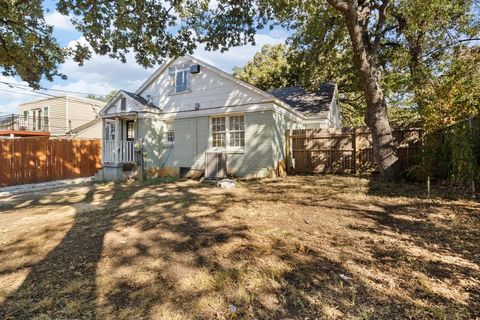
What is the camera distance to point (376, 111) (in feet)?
28.7

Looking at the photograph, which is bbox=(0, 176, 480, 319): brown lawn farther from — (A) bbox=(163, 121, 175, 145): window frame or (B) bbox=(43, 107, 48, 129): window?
(B) bbox=(43, 107, 48, 129): window

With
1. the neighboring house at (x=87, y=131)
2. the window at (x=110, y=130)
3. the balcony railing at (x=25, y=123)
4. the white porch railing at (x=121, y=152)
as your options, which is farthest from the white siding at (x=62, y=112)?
the white porch railing at (x=121, y=152)

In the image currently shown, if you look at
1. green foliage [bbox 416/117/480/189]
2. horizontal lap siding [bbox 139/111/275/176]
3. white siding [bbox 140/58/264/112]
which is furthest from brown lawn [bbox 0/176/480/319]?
white siding [bbox 140/58/264/112]

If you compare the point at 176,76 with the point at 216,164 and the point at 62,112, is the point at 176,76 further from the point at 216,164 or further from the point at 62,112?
the point at 62,112

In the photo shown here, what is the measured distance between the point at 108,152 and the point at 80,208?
7.28 m

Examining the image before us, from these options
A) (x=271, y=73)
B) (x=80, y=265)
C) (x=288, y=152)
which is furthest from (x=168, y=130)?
(x=271, y=73)

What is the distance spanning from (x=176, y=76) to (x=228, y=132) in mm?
4456

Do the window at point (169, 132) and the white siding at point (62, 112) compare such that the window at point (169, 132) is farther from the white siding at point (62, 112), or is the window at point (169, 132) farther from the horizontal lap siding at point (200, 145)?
the white siding at point (62, 112)

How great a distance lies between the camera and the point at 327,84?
18.7 meters

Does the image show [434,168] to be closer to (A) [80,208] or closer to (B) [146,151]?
(A) [80,208]

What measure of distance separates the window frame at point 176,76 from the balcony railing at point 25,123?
54.1 feet

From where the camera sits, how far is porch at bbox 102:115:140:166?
13.3m

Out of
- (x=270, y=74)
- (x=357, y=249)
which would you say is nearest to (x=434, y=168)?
(x=357, y=249)

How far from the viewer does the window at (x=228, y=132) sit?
12.1 meters
